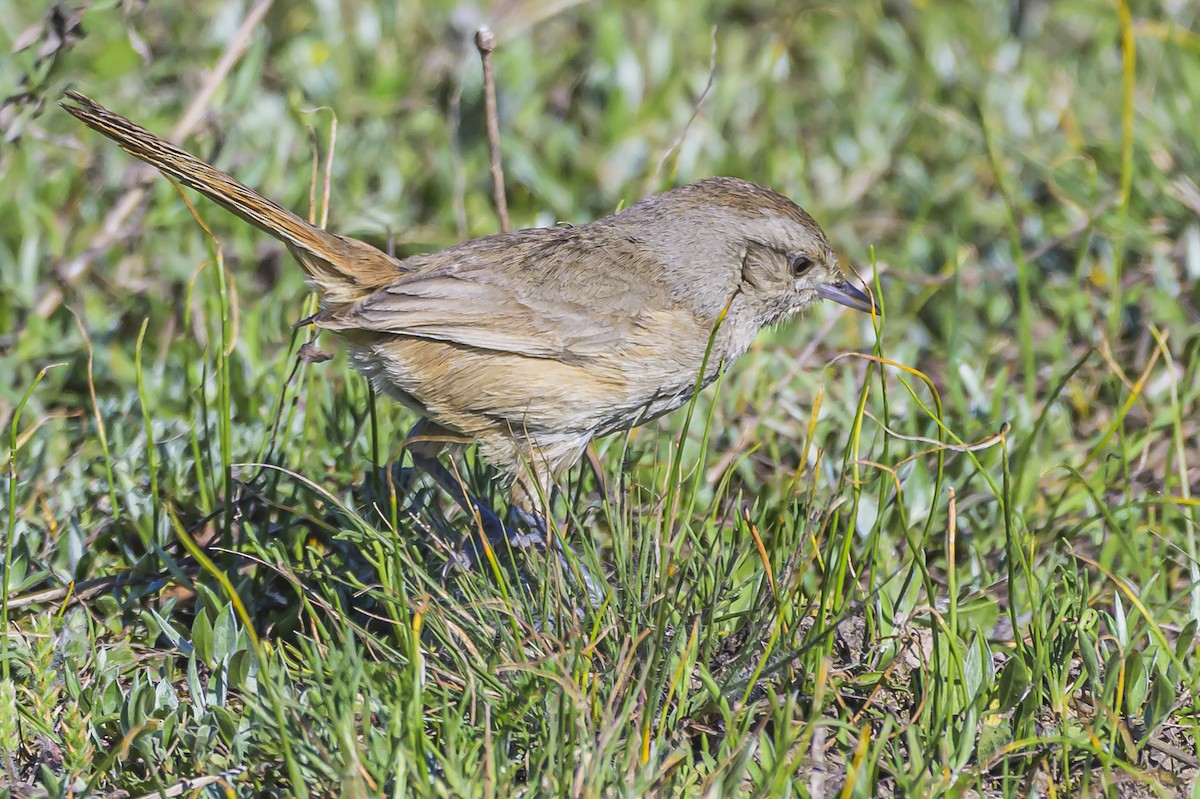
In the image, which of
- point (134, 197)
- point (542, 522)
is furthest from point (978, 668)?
point (134, 197)

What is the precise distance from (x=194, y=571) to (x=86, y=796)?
1.04 metres

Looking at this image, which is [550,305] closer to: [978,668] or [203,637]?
[203,637]

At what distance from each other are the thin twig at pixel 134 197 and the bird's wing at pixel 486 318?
1607 millimetres

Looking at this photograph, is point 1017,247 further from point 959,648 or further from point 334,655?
point 334,655

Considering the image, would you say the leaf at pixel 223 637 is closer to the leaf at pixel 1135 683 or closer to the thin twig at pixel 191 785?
the thin twig at pixel 191 785

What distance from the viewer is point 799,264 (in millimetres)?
4277

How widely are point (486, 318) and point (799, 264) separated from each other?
104 centimetres

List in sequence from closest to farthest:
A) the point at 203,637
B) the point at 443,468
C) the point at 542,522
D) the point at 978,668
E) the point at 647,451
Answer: the point at 978,668 → the point at 203,637 → the point at 542,522 → the point at 443,468 → the point at 647,451

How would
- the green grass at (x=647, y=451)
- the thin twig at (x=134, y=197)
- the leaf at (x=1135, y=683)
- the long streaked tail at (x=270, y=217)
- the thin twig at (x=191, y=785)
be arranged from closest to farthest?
the thin twig at (x=191, y=785)
the green grass at (x=647, y=451)
the leaf at (x=1135, y=683)
the long streaked tail at (x=270, y=217)
the thin twig at (x=134, y=197)

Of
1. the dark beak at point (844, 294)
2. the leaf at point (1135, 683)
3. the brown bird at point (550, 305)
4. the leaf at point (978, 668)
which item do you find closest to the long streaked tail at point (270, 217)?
the brown bird at point (550, 305)

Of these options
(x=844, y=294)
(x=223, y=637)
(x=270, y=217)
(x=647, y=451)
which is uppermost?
(x=270, y=217)

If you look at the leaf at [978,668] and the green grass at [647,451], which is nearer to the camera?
the green grass at [647,451]

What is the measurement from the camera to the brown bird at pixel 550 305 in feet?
12.8

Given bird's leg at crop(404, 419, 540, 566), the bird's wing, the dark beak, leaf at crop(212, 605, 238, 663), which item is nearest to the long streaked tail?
the bird's wing
